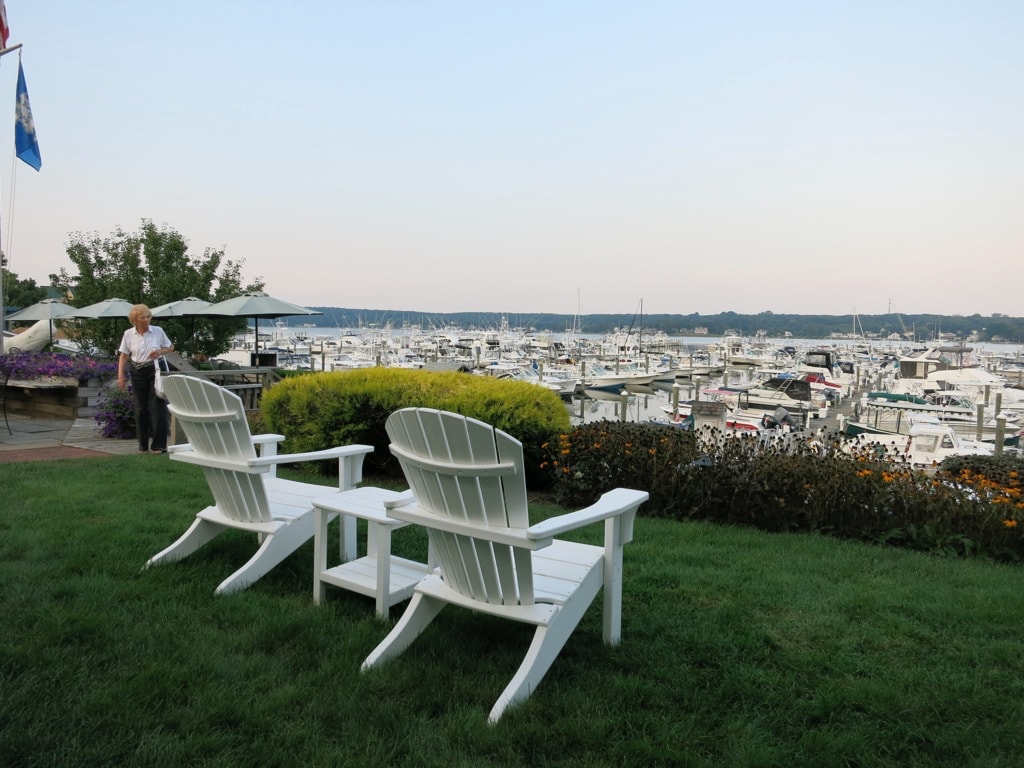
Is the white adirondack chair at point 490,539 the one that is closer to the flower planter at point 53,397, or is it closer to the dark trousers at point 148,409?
the dark trousers at point 148,409

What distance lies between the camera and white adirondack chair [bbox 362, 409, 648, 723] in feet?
8.02

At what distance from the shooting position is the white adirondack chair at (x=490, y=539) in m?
2.44

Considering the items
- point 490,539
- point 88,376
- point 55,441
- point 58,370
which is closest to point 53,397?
point 58,370

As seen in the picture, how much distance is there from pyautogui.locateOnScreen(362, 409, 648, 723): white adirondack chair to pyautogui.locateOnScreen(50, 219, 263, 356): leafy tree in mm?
18501

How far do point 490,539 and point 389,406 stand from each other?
15.7 feet

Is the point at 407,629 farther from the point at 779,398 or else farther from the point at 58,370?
the point at 779,398

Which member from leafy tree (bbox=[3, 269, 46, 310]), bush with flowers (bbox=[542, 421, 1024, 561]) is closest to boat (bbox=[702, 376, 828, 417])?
bush with flowers (bbox=[542, 421, 1024, 561])

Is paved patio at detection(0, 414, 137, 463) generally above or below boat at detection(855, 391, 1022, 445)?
above

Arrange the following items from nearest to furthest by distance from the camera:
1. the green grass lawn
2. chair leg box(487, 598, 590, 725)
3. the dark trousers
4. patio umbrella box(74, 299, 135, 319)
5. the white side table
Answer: the green grass lawn → chair leg box(487, 598, 590, 725) → the white side table → the dark trousers → patio umbrella box(74, 299, 135, 319)

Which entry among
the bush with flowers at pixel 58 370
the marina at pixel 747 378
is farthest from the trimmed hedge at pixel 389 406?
the bush with flowers at pixel 58 370

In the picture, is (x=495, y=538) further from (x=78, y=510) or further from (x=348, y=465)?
(x=78, y=510)

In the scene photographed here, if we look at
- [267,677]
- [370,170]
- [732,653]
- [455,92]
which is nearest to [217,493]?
[267,677]

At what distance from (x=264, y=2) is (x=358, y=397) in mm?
9441

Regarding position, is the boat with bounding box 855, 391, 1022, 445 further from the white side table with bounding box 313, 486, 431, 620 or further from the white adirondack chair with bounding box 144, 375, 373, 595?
the white adirondack chair with bounding box 144, 375, 373, 595
